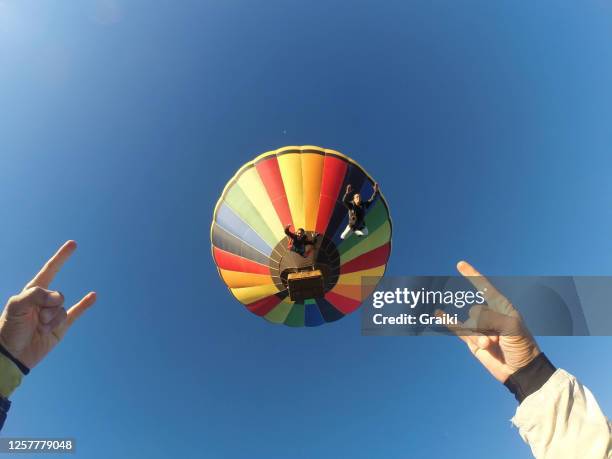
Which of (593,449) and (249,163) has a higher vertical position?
(249,163)

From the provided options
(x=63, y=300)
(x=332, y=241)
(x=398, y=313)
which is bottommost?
(x=63, y=300)

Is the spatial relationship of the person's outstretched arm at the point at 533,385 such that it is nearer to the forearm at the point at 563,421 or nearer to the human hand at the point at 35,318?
the forearm at the point at 563,421

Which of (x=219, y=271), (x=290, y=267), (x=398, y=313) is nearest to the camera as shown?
(x=398, y=313)

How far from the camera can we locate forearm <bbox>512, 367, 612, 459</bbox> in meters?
2.56

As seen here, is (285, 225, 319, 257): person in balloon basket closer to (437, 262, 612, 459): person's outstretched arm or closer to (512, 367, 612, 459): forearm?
(437, 262, 612, 459): person's outstretched arm

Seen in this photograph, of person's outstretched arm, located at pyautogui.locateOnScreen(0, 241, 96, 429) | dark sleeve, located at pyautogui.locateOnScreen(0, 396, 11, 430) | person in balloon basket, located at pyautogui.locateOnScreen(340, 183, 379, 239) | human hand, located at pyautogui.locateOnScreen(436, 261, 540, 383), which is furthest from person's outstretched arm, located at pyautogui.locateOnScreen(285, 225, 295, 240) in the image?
dark sleeve, located at pyautogui.locateOnScreen(0, 396, 11, 430)

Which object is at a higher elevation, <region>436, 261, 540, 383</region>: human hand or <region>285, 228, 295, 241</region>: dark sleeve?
<region>285, 228, 295, 241</region>: dark sleeve

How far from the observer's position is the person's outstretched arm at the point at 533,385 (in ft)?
8.59

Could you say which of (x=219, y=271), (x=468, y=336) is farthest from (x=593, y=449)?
(x=219, y=271)

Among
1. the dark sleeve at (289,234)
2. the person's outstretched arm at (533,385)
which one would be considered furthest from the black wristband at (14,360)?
the dark sleeve at (289,234)

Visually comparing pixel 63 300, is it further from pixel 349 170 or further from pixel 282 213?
pixel 349 170

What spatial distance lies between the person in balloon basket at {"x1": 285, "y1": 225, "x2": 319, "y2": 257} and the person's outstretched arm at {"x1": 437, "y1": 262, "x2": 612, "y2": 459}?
168 inches

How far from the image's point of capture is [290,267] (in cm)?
808

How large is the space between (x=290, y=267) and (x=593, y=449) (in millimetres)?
6060
